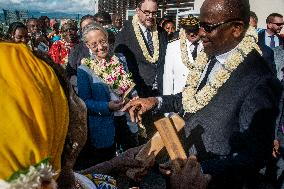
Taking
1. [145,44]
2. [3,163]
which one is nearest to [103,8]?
[145,44]

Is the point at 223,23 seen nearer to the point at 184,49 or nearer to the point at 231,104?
the point at 231,104

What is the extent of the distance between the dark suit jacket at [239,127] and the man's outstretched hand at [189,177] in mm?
406

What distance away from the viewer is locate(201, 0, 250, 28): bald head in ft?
8.44

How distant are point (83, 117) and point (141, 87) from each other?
436cm

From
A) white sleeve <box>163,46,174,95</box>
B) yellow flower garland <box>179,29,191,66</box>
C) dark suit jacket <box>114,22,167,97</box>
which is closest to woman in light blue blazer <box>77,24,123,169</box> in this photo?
white sleeve <box>163,46,174,95</box>

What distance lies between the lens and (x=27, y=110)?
1060mm

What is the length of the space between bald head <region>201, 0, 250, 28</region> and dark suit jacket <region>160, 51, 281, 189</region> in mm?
282

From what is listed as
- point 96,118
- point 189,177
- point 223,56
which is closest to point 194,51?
point 96,118

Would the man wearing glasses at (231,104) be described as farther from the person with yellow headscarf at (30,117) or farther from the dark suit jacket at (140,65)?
the dark suit jacket at (140,65)

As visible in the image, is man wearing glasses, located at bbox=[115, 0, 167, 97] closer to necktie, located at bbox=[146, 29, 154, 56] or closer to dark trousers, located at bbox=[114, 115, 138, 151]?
necktie, located at bbox=[146, 29, 154, 56]

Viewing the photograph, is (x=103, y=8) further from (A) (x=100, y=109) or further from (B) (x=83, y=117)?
(B) (x=83, y=117)

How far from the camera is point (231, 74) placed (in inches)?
99.2

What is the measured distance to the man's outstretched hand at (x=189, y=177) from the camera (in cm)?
181

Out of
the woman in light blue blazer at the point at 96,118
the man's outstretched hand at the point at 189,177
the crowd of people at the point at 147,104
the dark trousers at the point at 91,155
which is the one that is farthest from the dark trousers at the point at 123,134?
the man's outstretched hand at the point at 189,177
